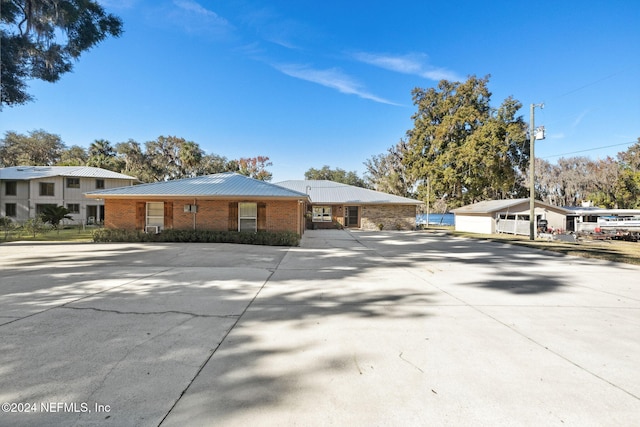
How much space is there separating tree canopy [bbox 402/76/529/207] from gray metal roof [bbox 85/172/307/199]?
22.9 metres

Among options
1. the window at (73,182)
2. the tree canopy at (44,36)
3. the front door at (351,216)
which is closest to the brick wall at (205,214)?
the tree canopy at (44,36)

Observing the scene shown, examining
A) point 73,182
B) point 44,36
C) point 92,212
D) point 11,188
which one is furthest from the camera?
point 92,212

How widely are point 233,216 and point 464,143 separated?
27.0 metres

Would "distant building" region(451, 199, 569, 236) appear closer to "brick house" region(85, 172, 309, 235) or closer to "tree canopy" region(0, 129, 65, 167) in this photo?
"brick house" region(85, 172, 309, 235)

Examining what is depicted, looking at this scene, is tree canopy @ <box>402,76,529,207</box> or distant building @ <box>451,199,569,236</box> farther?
tree canopy @ <box>402,76,529,207</box>

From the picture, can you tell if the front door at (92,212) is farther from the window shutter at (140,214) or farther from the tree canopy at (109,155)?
the window shutter at (140,214)

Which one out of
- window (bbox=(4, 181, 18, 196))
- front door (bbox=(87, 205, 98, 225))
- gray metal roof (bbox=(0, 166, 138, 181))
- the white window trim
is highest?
gray metal roof (bbox=(0, 166, 138, 181))

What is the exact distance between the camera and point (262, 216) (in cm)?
1511

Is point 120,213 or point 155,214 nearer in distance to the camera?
point 120,213

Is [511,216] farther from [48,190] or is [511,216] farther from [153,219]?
[48,190]

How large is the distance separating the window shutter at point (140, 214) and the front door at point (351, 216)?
54.2 feet

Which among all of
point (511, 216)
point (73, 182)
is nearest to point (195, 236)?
point (73, 182)

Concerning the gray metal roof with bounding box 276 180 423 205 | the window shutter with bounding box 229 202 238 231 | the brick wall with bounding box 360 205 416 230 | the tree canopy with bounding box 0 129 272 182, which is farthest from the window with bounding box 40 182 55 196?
the brick wall with bounding box 360 205 416 230

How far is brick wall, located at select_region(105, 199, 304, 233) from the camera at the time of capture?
49.2 ft
